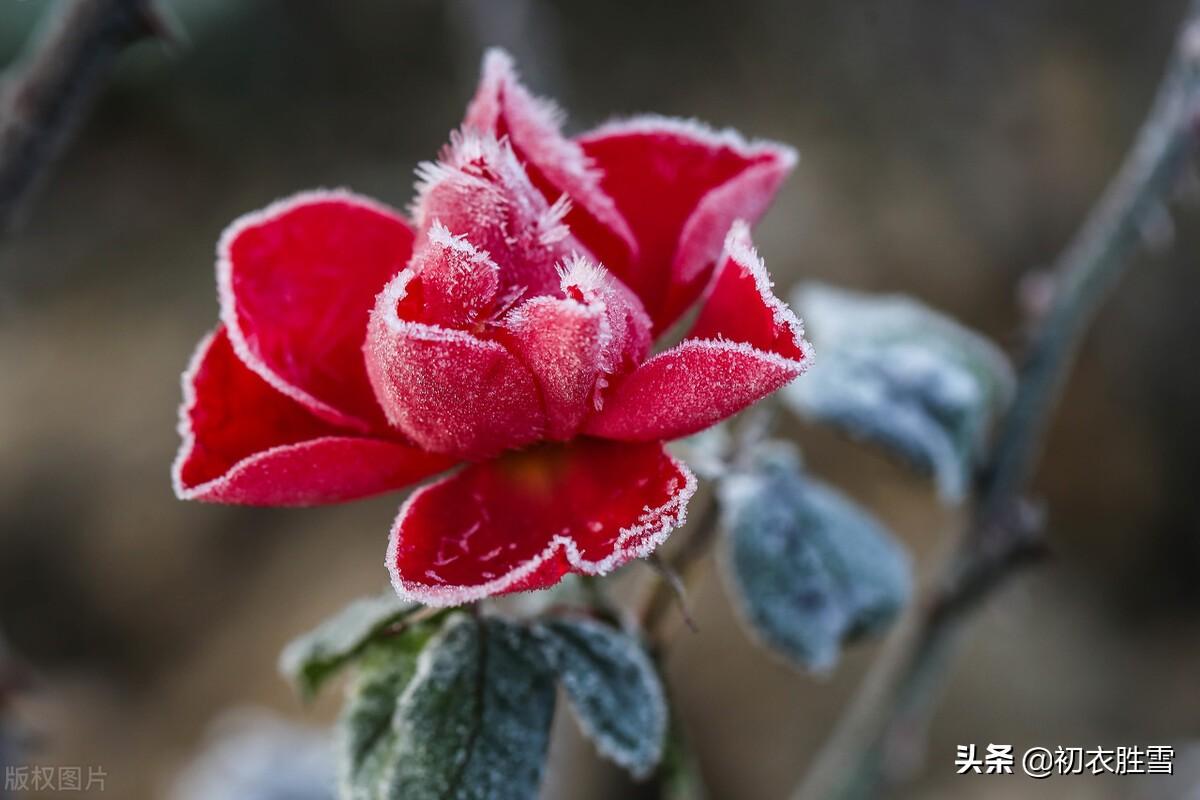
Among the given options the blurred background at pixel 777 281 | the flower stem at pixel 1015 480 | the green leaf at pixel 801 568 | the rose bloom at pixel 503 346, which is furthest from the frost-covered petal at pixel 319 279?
the blurred background at pixel 777 281

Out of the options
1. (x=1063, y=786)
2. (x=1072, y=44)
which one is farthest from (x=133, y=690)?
(x=1072, y=44)

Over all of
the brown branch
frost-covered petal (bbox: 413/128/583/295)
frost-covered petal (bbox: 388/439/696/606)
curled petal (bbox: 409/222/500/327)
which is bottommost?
frost-covered petal (bbox: 388/439/696/606)

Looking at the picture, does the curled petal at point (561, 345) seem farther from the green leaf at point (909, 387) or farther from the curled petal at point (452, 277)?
the green leaf at point (909, 387)

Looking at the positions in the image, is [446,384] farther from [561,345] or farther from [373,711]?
[373,711]

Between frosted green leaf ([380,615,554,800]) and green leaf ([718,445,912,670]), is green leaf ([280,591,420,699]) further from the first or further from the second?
green leaf ([718,445,912,670])

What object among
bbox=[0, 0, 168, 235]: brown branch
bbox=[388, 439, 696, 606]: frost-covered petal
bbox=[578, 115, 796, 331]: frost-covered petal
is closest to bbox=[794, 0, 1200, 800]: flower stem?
bbox=[578, 115, 796, 331]: frost-covered petal

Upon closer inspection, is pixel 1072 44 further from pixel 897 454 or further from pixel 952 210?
pixel 897 454
